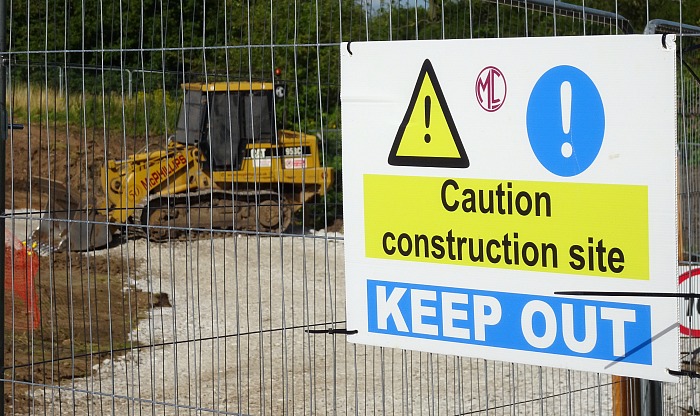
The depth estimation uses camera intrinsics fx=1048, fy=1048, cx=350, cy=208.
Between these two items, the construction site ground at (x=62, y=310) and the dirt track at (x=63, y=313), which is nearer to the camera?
the construction site ground at (x=62, y=310)

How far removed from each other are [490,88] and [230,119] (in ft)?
4.51

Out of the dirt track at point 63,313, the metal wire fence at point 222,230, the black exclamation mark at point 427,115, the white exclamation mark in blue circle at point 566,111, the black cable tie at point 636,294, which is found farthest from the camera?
the dirt track at point 63,313

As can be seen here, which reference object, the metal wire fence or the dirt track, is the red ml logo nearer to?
the metal wire fence

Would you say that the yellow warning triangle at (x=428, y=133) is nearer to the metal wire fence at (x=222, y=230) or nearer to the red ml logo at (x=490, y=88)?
the red ml logo at (x=490, y=88)

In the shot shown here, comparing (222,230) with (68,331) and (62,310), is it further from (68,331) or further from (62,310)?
(62,310)

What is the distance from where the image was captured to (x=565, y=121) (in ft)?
9.75

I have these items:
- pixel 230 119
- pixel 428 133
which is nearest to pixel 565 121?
pixel 428 133

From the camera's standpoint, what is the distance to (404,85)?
328 cm

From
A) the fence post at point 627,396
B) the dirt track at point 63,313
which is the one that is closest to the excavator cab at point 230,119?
the dirt track at point 63,313

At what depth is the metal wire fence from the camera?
4.52 metres

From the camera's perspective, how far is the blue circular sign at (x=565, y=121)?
293 cm

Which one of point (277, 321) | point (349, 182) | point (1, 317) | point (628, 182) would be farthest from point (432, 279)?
point (277, 321)

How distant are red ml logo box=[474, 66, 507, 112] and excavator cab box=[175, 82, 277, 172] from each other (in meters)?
0.91

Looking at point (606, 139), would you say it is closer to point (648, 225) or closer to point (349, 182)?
point (648, 225)
